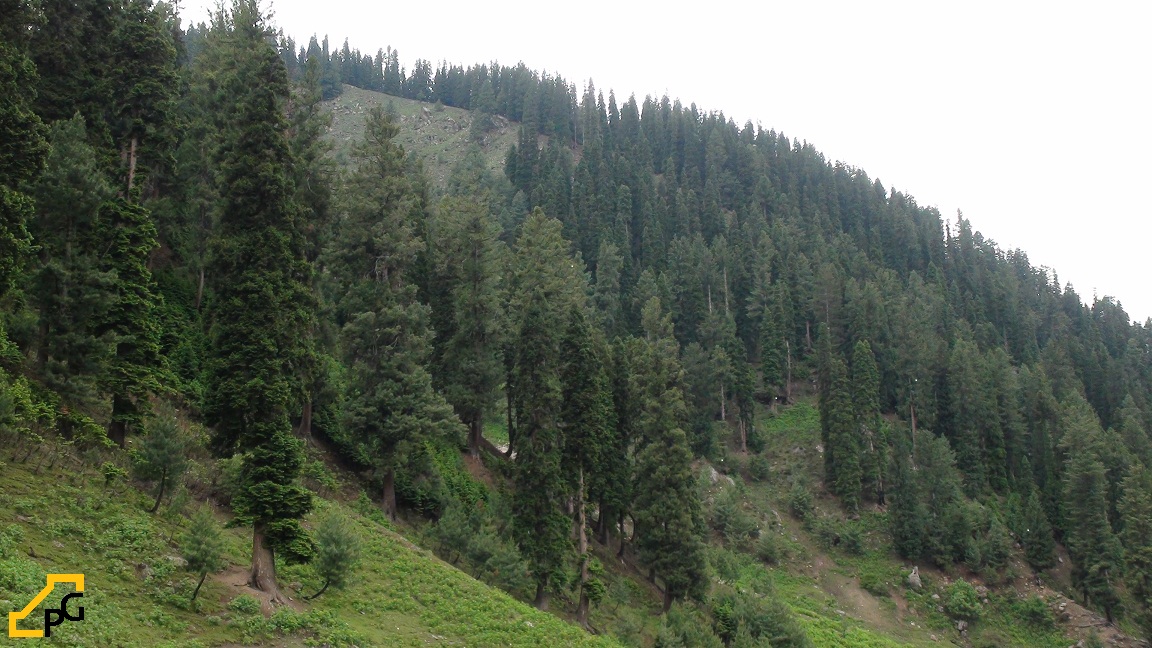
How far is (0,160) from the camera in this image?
71.6 ft

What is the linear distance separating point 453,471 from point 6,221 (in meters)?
26.1

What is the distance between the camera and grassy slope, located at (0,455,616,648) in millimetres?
15719

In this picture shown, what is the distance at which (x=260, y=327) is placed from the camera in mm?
22406

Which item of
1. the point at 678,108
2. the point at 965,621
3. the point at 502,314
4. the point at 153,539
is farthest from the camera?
the point at 678,108

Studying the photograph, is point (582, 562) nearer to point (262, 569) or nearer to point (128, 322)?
point (262, 569)

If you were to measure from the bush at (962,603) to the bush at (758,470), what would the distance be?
1868 centimetres

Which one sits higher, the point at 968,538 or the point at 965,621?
the point at 968,538

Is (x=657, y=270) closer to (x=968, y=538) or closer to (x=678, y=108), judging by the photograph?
(x=968, y=538)

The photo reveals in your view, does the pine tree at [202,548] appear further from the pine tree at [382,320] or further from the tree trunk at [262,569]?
the pine tree at [382,320]

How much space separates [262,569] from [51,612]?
7.26 meters

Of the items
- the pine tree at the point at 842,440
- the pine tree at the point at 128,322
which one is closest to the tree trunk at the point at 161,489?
the pine tree at the point at 128,322

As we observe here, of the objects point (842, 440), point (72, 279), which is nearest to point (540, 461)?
point (72, 279)

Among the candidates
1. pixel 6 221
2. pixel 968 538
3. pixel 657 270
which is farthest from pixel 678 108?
pixel 6 221

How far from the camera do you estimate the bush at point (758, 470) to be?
74.3 m
